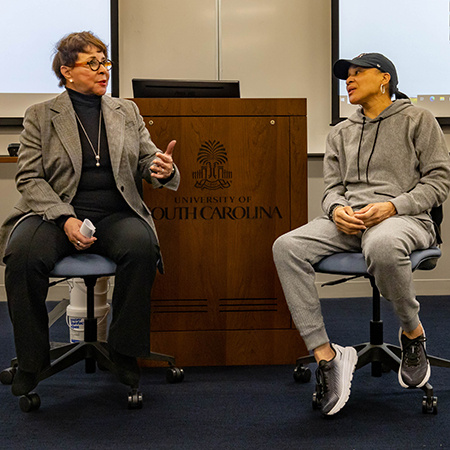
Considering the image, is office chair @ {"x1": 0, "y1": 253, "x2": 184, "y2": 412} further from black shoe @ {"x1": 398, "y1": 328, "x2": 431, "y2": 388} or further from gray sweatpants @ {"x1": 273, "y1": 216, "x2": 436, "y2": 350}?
black shoe @ {"x1": 398, "y1": 328, "x2": 431, "y2": 388}

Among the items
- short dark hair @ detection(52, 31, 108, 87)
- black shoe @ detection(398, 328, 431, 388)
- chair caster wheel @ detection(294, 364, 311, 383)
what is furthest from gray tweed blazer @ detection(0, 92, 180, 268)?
black shoe @ detection(398, 328, 431, 388)

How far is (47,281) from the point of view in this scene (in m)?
1.95

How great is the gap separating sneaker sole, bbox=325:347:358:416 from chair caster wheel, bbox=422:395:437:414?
232 millimetres

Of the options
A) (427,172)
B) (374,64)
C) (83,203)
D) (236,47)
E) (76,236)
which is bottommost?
(76,236)

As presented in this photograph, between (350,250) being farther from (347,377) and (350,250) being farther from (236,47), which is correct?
(236,47)

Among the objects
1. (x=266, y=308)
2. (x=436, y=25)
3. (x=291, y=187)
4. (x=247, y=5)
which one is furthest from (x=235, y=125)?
(x=436, y=25)

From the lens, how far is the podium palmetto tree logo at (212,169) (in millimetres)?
2410

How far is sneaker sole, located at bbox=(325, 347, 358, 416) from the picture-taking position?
183cm

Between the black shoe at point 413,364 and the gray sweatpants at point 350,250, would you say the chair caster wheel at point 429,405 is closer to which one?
the black shoe at point 413,364

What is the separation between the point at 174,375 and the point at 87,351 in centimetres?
33

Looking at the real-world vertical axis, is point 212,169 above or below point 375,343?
above

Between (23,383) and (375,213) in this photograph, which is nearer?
(23,383)

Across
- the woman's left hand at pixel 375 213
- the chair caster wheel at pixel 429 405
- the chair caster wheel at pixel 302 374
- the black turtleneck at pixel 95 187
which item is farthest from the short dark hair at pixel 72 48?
the chair caster wheel at pixel 429 405

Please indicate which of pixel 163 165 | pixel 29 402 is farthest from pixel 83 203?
pixel 29 402
